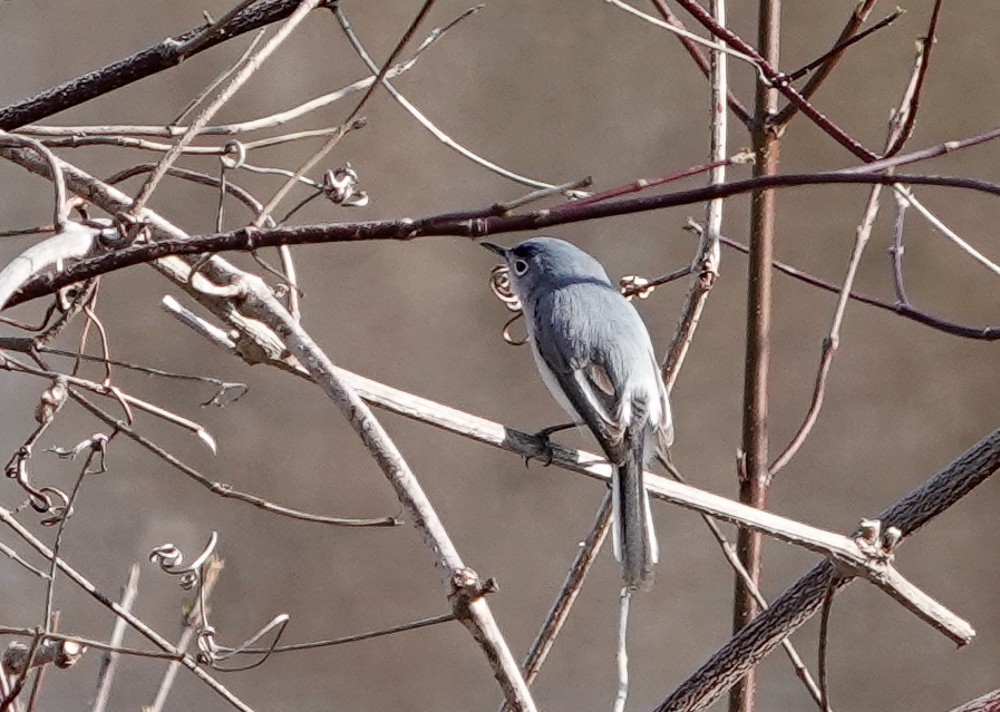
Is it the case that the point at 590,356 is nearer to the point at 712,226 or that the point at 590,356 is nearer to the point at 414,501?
the point at 712,226

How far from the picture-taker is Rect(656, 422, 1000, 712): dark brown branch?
1410 millimetres

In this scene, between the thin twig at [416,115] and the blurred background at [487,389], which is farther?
the blurred background at [487,389]

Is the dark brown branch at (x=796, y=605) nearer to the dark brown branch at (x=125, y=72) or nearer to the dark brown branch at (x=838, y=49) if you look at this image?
the dark brown branch at (x=838, y=49)

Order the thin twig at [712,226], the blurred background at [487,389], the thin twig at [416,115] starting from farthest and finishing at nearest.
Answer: the blurred background at [487,389]
the thin twig at [712,226]
the thin twig at [416,115]

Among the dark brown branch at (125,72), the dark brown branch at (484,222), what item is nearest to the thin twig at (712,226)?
the dark brown branch at (125,72)

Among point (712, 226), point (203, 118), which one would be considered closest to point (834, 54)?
point (712, 226)

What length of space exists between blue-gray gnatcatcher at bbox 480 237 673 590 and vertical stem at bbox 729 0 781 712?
227 mm

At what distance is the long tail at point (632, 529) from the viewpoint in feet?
5.87

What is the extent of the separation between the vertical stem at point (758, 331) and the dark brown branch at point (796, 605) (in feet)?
0.77

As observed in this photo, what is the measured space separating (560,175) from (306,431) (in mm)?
960

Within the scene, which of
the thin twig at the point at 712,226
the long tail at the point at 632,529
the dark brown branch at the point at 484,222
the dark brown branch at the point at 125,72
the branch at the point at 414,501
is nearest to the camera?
the dark brown branch at the point at 484,222

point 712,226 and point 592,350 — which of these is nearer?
point 712,226

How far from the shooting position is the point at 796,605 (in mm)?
1439

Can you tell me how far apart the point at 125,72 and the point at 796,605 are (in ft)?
3.09
